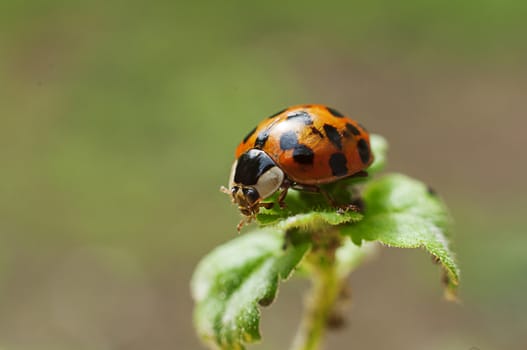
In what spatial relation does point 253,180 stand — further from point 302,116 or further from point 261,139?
point 302,116

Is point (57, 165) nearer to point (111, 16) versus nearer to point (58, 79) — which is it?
point (58, 79)

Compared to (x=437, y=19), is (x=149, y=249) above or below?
below

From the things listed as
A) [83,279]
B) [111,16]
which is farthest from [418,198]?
[111,16]

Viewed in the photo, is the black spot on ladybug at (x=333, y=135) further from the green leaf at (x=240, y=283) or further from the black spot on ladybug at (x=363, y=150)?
the green leaf at (x=240, y=283)

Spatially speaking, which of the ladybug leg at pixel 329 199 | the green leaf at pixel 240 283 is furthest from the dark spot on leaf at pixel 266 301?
the ladybug leg at pixel 329 199

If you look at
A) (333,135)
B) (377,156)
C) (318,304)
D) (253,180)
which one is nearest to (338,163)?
(333,135)
